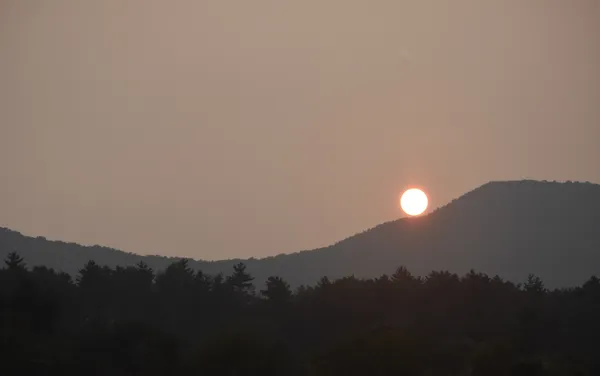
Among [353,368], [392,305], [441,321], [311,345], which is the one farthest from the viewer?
[392,305]

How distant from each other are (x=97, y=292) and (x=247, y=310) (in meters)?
11.7

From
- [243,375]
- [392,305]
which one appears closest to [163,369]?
[243,375]

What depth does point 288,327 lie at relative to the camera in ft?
217

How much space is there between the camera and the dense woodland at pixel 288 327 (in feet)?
146

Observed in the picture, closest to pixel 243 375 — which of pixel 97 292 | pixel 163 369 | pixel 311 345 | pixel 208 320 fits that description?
pixel 163 369

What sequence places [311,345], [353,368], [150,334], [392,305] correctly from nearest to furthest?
[353,368] < [150,334] < [311,345] < [392,305]

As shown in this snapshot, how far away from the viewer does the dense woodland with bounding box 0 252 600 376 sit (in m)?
44.5

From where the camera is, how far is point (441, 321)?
219 feet

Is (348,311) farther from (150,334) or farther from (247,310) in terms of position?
(150,334)

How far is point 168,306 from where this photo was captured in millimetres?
72688

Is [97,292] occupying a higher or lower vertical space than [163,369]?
higher

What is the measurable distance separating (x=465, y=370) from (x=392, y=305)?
27.7 meters

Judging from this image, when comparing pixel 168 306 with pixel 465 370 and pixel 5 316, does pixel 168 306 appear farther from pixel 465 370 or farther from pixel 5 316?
pixel 465 370

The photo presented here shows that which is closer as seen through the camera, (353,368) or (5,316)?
(353,368)
